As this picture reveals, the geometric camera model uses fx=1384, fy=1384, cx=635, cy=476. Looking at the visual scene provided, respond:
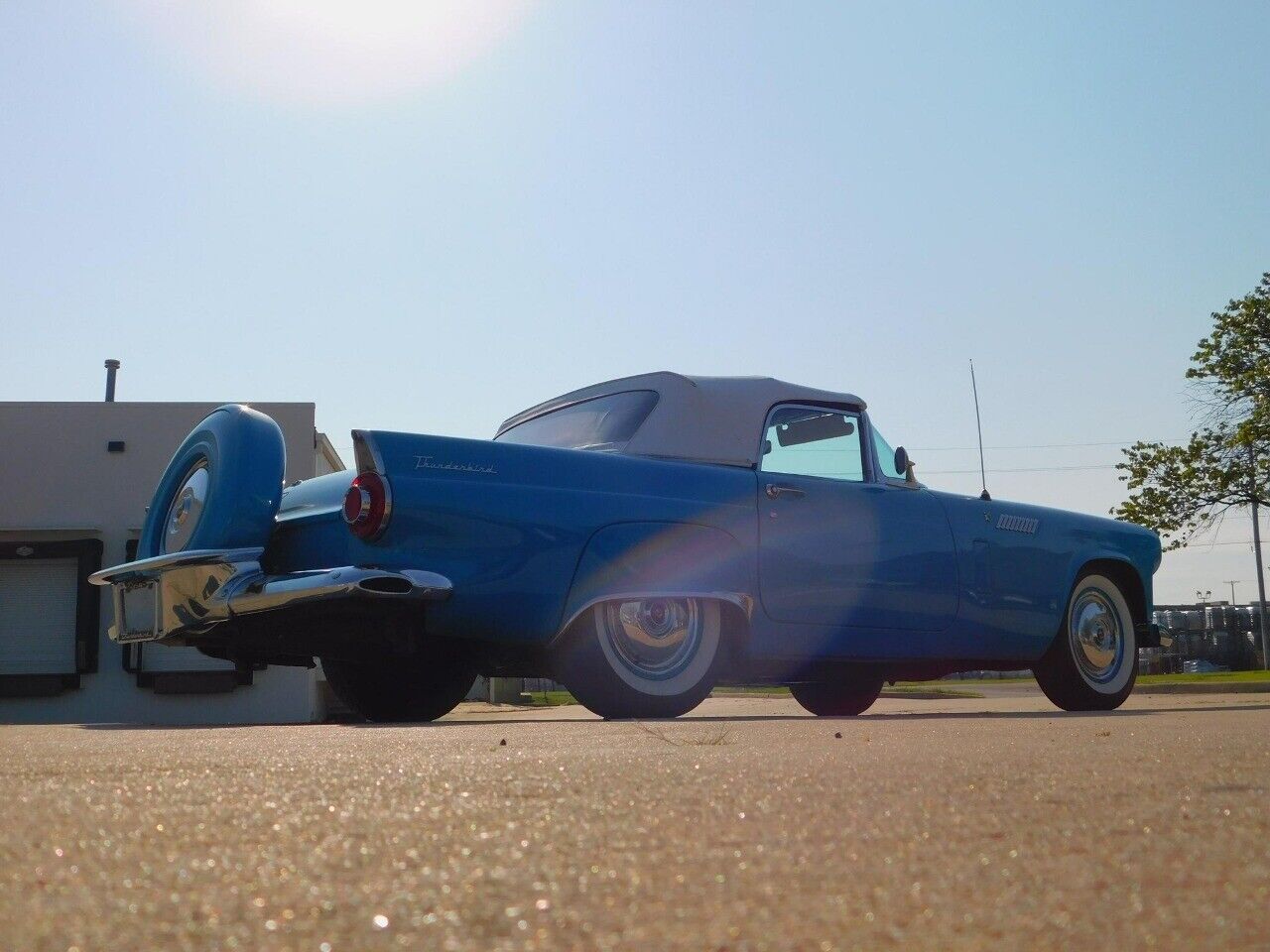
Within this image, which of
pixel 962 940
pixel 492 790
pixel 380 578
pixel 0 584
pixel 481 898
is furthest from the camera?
pixel 0 584

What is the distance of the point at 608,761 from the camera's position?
2803 millimetres

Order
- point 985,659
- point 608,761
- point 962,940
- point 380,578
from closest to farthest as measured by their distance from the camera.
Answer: point 962,940
point 608,761
point 380,578
point 985,659

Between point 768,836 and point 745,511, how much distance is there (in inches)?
172

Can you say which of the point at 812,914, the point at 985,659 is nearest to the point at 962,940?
the point at 812,914

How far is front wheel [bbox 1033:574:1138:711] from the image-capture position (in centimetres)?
772

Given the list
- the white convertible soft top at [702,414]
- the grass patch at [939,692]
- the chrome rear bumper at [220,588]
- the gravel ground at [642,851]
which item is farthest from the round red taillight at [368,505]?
the grass patch at [939,692]

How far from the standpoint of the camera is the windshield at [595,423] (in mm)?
6184

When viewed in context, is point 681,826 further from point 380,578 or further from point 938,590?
point 938,590

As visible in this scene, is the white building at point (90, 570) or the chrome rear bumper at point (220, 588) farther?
the white building at point (90, 570)

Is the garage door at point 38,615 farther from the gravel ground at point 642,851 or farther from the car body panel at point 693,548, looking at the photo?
the gravel ground at point 642,851

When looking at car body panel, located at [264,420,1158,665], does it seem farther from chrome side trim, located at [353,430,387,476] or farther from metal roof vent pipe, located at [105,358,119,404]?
metal roof vent pipe, located at [105,358,119,404]

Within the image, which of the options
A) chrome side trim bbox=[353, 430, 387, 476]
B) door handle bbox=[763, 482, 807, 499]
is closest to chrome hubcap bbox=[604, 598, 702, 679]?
door handle bbox=[763, 482, 807, 499]

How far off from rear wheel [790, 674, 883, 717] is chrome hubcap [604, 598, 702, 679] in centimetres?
238

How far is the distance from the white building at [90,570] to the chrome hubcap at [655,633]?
12044mm
